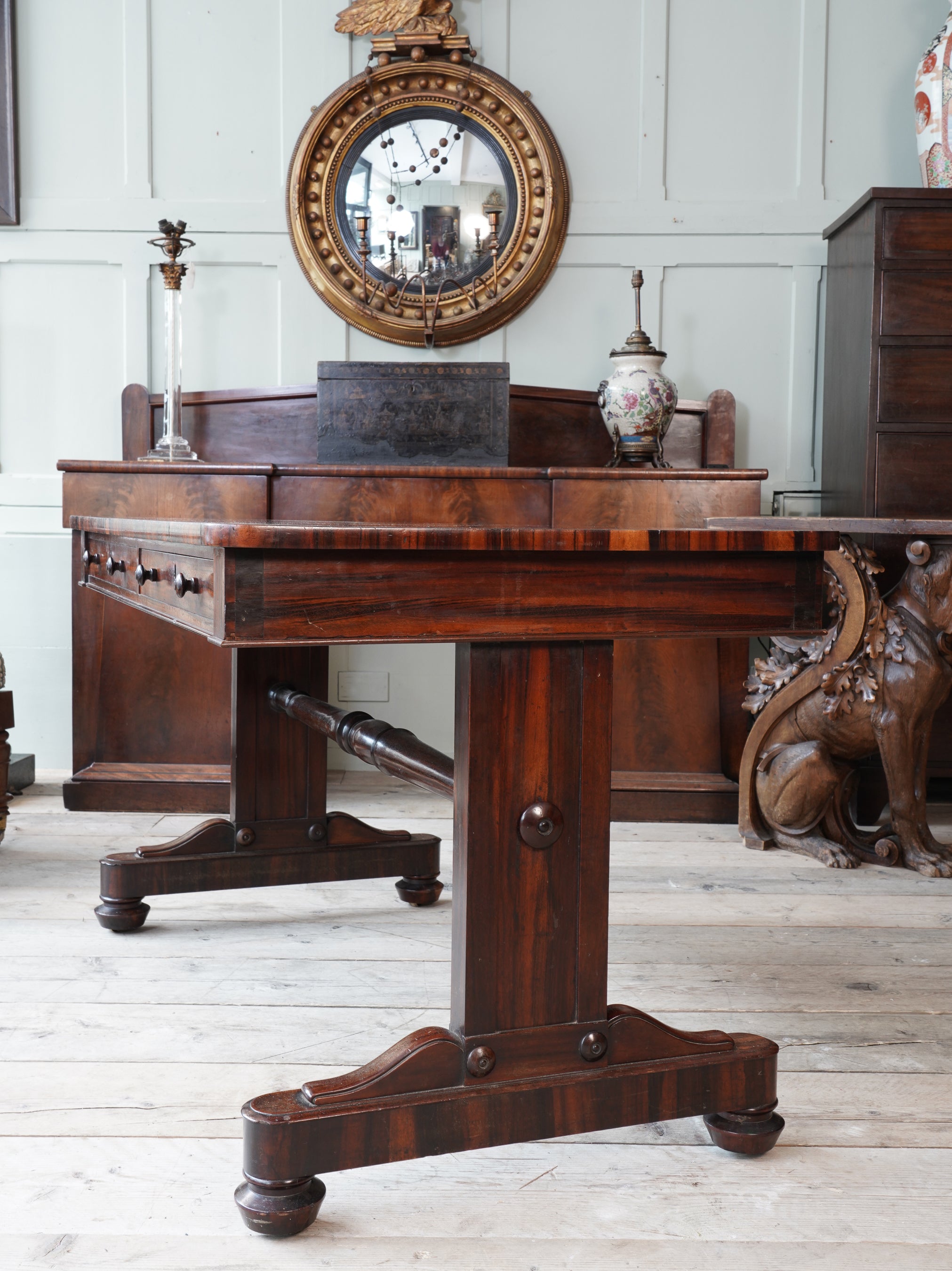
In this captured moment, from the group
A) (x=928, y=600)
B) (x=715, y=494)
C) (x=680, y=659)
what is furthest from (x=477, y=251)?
(x=928, y=600)

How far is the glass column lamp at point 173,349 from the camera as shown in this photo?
3316mm

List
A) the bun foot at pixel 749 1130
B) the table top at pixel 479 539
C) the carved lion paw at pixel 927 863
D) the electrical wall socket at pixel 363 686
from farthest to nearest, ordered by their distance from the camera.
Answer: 1. the electrical wall socket at pixel 363 686
2. the carved lion paw at pixel 927 863
3. the bun foot at pixel 749 1130
4. the table top at pixel 479 539

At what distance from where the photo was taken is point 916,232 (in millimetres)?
3039

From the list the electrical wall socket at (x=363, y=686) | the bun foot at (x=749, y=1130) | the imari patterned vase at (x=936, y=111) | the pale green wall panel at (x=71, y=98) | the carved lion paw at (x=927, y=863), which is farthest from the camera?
the electrical wall socket at (x=363, y=686)

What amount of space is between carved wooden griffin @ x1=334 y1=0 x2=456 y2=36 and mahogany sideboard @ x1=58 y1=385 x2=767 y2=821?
1.14 meters

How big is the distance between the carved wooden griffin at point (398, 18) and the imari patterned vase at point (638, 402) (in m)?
1.15

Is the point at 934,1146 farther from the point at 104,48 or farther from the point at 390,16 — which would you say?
the point at 104,48

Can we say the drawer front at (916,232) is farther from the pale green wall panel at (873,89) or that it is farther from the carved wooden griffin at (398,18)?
the carved wooden griffin at (398,18)

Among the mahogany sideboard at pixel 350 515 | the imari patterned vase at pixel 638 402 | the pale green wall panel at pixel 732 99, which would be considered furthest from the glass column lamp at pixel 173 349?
the pale green wall panel at pixel 732 99

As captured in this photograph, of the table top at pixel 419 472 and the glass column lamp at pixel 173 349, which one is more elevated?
the glass column lamp at pixel 173 349

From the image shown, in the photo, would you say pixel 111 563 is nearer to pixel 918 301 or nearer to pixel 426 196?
pixel 426 196

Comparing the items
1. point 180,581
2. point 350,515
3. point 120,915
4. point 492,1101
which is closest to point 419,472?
point 350,515

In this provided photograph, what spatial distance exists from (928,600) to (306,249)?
7.05 ft

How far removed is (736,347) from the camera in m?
3.66
